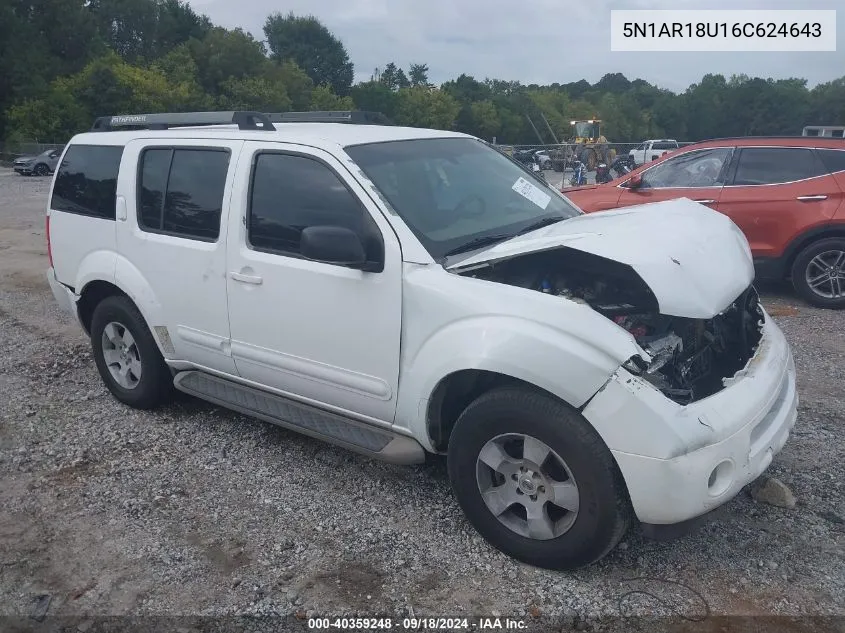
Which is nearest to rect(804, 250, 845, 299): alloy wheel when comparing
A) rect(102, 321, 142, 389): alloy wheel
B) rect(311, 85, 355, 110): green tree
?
rect(102, 321, 142, 389): alloy wheel

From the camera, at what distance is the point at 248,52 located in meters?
57.5

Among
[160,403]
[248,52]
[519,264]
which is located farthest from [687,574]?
[248,52]

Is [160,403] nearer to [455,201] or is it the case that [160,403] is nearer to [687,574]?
[455,201]

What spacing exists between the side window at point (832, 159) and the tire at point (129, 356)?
688 centimetres

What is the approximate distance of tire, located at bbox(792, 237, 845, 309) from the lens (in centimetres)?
754

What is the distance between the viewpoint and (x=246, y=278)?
3975 mm

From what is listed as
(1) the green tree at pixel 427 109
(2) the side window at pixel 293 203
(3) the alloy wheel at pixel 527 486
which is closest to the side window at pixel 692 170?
(2) the side window at pixel 293 203

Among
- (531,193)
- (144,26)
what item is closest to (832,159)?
(531,193)

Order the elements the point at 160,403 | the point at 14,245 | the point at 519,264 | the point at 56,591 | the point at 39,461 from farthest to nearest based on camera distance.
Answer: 1. the point at 14,245
2. the point at 160,403
3. the point at 39,461
4. the point at 519,264
5. the point at 56,591

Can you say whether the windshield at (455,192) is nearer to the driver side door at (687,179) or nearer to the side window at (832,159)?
the driver side door at (687,179)

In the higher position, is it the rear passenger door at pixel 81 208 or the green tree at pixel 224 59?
the green tree at pixel 224 59

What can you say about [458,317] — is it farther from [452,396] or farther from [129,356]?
[129,356]

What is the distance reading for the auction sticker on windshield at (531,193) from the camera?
4.29 metres

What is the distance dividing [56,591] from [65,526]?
56 cm
